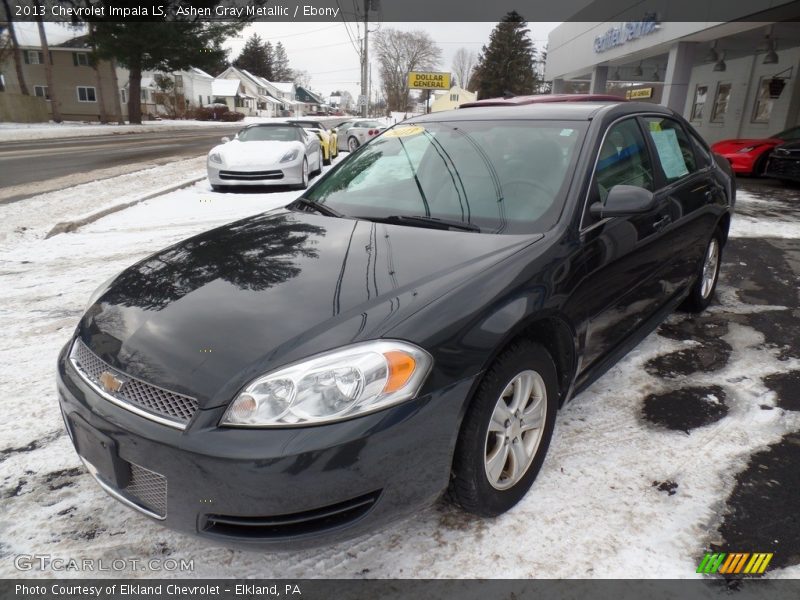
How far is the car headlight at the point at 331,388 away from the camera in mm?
1648

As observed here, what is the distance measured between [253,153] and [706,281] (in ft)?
26.9

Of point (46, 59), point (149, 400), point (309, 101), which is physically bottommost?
point (149, 400)

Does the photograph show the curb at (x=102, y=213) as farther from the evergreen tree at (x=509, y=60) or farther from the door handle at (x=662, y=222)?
the evergreen tree at (x=509, y=60)

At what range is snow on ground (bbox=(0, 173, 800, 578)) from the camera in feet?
6.51

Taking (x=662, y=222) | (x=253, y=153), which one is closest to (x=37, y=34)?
(x=253, y=153)

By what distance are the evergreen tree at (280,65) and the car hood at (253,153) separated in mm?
118010

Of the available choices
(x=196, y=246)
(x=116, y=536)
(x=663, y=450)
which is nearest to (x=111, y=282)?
(x=196, y=246)

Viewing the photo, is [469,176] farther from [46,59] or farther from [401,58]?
[401,58]

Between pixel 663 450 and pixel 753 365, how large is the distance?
4.56 ft

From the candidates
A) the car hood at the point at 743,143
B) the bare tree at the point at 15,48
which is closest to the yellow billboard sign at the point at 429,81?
the car hood at the point at 743,143

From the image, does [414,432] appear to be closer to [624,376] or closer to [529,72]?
[624,376]

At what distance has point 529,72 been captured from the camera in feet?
187

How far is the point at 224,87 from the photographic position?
78.1 m

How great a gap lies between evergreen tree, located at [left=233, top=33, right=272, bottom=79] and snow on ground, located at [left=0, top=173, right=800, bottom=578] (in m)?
114
